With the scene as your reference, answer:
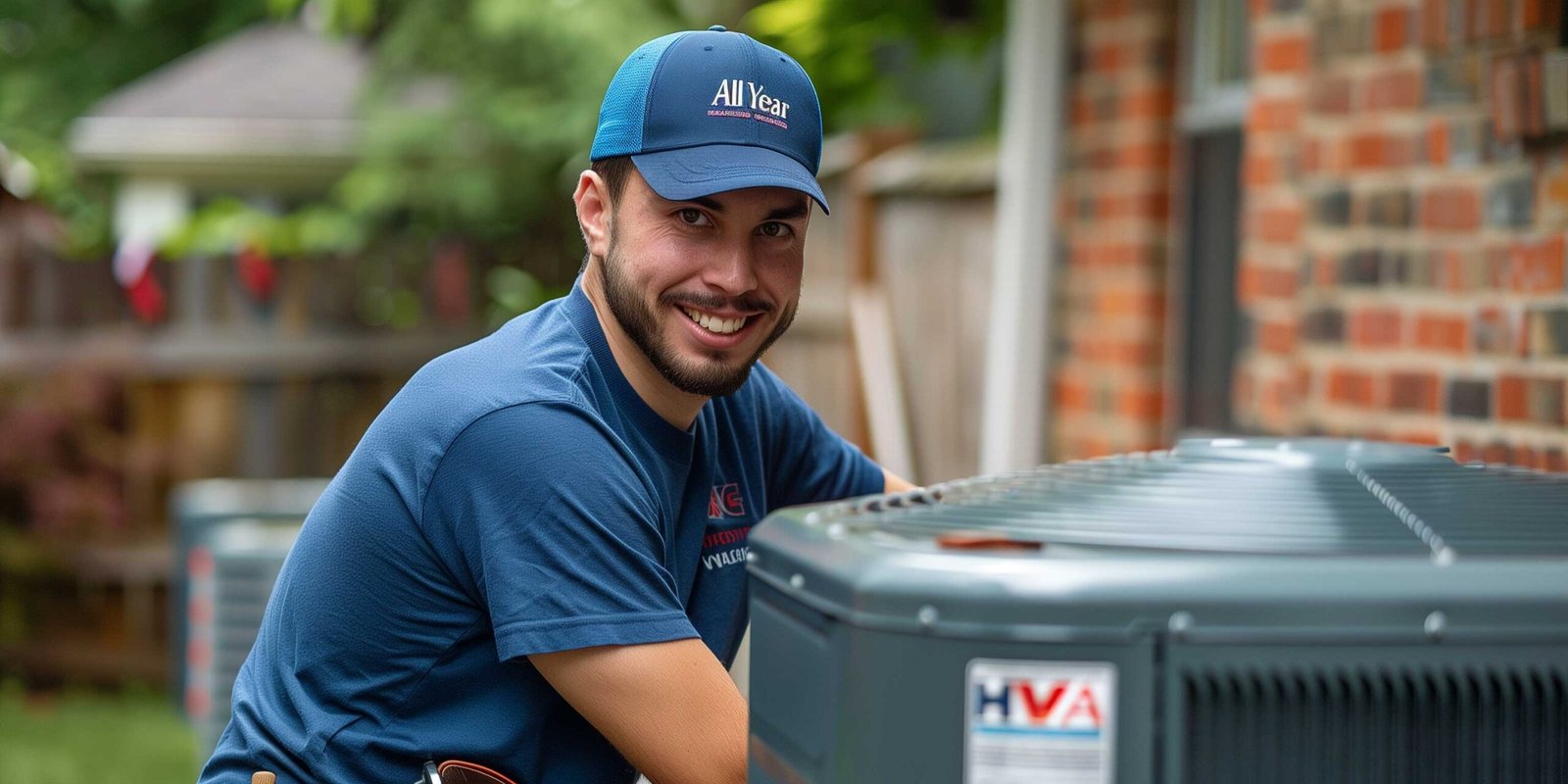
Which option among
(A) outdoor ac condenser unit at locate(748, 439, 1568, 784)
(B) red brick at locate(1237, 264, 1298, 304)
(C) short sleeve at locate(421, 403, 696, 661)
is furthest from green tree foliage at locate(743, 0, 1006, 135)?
(A) outdoor ac condenser unit at locate(748, 439, 1568, 784)

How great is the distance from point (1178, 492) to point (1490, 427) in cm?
192

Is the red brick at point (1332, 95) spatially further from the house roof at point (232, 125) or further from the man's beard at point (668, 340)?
the house roof at point (232, 125)

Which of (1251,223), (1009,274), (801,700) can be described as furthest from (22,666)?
(801,700)

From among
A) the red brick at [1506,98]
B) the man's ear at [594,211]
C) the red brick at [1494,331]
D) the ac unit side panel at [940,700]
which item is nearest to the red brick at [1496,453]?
the red brick at [1494,331]

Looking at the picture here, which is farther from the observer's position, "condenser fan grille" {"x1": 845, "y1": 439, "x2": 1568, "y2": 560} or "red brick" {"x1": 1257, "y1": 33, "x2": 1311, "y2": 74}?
"red brick" {"x1": 1257, "y1": 33, "x2": 1311, "y2": 74}

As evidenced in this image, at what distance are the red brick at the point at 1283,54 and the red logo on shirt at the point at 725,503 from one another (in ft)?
7.14

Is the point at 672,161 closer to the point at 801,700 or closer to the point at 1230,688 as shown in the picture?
the point at 801,700

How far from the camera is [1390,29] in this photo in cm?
363

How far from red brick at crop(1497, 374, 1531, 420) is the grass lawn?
5.27 metres

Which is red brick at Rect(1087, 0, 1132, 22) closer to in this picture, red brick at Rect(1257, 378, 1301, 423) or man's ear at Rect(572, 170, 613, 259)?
red brick at Rect(1257, 378, 1301, 423)

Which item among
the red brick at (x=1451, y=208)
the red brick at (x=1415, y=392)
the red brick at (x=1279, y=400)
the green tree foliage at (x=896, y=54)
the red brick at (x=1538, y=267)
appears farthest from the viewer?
the green tree foliage at (x=896, y=54)

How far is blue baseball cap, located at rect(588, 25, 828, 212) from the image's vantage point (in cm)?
218

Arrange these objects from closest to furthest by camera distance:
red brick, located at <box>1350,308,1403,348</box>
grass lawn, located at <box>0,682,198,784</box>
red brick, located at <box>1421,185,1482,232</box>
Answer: red brick, located at <box>1421,185,1482,232</box>, red brick, located at <box>1350,308,1403,348</box>, grass lawn, located at <box>0,682,198,784</box>

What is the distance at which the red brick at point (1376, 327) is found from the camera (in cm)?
361
